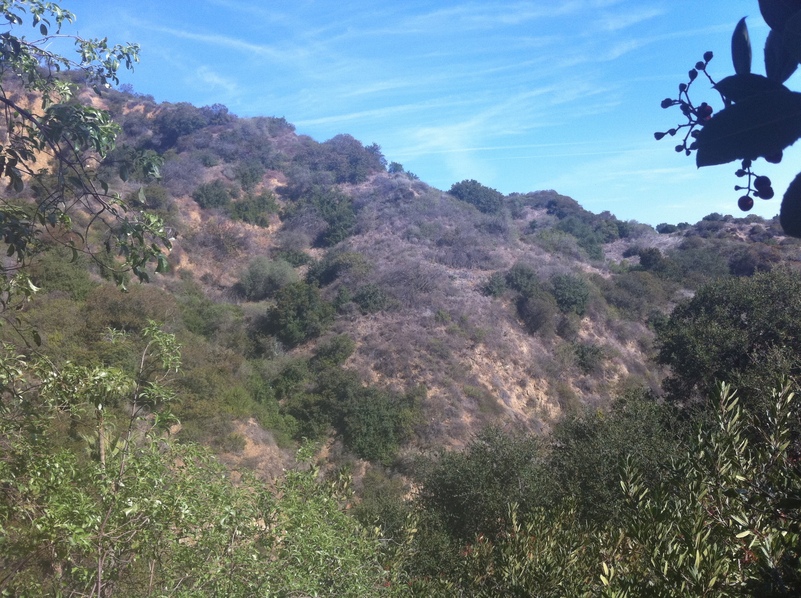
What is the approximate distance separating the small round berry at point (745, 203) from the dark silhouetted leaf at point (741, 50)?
285mm

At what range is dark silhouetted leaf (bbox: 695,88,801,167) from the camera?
1.13 meters

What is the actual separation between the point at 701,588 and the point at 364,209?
91.7 feet

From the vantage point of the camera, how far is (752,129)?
1150 millimetres

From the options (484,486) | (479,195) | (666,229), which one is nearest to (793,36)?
(484,486)

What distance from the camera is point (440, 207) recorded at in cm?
2981

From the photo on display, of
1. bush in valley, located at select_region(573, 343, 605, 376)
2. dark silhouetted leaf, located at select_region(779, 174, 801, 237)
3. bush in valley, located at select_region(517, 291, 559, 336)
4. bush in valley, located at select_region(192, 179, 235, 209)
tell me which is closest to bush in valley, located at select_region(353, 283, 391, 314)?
bush in valley, located at select_region(517, 291, 559, 336)

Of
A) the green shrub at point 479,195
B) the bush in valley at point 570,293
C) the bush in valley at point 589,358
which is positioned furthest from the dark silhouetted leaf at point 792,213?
the green shrub at point 479,195

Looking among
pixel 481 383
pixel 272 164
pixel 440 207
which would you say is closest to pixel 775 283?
pixel 481 383

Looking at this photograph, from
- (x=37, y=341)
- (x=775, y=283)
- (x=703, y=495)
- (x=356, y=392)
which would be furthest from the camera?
(x=356, y=392)

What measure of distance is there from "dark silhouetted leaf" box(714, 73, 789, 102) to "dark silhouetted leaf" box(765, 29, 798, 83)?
2 cm

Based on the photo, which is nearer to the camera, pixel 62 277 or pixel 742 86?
pixel 742 86

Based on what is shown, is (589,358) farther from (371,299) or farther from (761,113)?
(761,113)

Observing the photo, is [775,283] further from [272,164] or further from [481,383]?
[272,164]

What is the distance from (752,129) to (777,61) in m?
0.15
